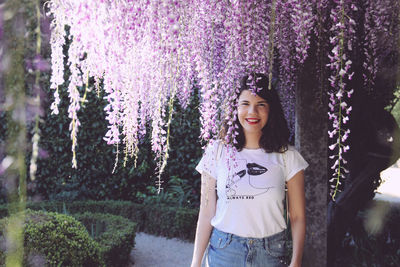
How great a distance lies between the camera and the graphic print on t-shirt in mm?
1793

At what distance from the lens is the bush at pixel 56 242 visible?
8.83 ft

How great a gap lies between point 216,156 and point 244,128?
0.62 feet

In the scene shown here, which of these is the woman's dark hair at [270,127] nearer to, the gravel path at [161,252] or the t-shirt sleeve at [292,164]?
the t-shirt sleeve at [292,164]

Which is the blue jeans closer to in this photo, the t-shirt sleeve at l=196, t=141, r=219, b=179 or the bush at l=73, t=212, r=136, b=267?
the t-shirt sleeve at l=196, t=141, r=219, b=179

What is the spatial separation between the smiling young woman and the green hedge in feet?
10.2

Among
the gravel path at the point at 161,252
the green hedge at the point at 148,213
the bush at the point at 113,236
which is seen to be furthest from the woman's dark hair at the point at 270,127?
the green hedge at the point at 148,213

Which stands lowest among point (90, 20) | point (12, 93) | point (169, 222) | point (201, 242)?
point (169, 222)

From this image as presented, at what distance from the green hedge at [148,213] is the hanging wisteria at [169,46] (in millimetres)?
3045

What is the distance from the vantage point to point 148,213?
210 inches

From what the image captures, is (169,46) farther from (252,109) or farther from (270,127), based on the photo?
(270,127)

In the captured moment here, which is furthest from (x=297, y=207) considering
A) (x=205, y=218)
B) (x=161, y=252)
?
(x=161, y=252)

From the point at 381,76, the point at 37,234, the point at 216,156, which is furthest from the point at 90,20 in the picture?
the point at 381,76

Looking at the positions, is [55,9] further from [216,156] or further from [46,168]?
[46,168]

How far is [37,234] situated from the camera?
2.73m
